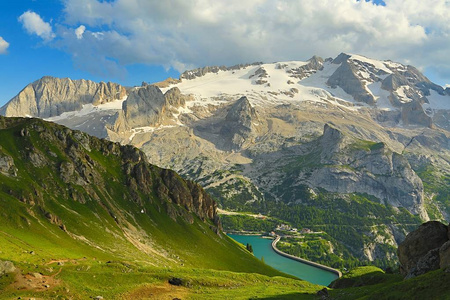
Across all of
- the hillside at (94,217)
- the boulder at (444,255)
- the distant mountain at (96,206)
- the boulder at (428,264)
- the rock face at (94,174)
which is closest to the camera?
the boulder at (444,255)

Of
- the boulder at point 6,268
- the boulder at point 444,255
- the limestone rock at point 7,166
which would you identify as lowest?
the boulder at point 6,268

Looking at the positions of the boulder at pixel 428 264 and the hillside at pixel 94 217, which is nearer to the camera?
the boulder at pixel 428 264

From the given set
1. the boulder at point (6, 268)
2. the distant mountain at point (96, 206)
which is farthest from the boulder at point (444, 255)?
the distant mountain at point (96, 206)

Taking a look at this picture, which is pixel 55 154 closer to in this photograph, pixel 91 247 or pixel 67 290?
pixel 91 247

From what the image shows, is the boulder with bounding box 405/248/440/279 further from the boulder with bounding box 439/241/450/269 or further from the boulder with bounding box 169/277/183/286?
the boulder with bounding box 169/277/183/286

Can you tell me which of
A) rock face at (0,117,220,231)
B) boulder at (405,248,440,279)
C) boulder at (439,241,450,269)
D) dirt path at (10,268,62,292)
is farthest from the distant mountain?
boulder at (439,241,450,269)

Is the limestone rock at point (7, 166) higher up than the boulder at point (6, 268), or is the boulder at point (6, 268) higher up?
the limestone rock at point (7, 166)

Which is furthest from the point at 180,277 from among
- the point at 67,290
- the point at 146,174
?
the point at 146,174

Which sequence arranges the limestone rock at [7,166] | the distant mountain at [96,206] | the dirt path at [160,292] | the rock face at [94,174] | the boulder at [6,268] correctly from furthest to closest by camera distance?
the rock face at [94,174], the limestone rock at [7,166], the distant mountain at [96,206], the dirt path at [160,292], the boulder at [6,268]

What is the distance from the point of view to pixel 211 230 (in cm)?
18150

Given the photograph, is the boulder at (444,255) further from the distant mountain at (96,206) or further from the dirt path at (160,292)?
the distant mountain at (96,206)

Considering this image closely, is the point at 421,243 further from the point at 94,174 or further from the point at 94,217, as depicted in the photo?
the point at 94,174

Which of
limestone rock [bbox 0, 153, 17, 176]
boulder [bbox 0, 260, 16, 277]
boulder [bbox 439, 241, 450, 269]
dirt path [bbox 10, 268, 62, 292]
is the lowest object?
dirt path [bbox 10, 268, 62, 292]

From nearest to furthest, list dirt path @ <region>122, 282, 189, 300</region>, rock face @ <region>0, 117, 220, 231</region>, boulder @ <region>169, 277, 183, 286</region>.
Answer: dirt path @ <region>122, 282, 189, 300</region>, boulder @ <region>169, 277, 183, 286</region>, rock face @ <region>0, 117, 220, 231</region>
